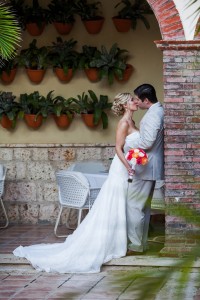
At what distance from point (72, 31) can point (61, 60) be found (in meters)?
0.44

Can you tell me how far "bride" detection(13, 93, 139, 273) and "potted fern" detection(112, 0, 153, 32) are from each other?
2.55 metres

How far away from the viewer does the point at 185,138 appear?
799 cm

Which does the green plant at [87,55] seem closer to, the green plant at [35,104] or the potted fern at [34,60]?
the potted fern at [34,60]

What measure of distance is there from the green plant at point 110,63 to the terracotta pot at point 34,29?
0.81 m

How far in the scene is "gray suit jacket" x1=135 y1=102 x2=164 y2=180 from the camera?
802 cm

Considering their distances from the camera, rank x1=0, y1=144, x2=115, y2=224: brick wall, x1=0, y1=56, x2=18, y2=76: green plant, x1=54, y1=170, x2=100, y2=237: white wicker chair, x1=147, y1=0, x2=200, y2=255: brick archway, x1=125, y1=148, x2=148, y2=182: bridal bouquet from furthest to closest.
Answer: x1=0, y1=56, x2=18, y2=76: green plant, x1=0, y1=144, x2=115, y2=224: brick wall, x1=54, y1=170, x2=100, y2=237: white wicker chair, x1=147, y1=0, x2=200, y2=255: brick archway, x1=125, y1=148, x2=148, y2=182: bridal bouquet

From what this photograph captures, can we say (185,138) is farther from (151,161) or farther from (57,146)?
(57,146)

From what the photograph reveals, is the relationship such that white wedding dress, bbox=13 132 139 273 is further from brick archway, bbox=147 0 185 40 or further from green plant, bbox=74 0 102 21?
green plant, bbox=74 0 102 21

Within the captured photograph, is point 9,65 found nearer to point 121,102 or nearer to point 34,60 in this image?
point 34,60

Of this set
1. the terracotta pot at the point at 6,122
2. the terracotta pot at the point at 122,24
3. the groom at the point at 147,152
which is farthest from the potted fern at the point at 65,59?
the groom at the point at 147,152

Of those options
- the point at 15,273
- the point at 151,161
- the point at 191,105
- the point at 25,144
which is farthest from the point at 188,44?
the point at 25,144

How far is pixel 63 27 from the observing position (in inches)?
422

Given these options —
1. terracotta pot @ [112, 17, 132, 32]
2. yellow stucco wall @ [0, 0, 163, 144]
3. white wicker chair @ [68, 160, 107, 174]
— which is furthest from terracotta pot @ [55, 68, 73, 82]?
white wicker chair @ [68, 160, 107, 174]

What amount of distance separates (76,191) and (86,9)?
2742 millimetres
